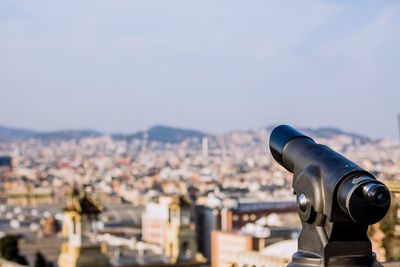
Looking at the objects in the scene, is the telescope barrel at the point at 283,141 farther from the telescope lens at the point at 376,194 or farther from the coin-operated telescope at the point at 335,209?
the telescope lens at the point at 376,194

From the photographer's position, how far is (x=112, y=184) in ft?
511

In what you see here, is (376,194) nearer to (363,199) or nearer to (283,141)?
(363,199)

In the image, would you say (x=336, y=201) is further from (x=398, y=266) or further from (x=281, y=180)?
(x=281, y=180)

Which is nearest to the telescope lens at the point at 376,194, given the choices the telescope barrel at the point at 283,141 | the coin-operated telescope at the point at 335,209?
the coin-operated telescope at the point at 335,209

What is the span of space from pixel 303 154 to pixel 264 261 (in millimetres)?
2683

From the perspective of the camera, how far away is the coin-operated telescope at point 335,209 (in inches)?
160

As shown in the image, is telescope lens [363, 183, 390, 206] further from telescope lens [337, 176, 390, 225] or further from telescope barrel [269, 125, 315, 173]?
telescope barrel [269, 125, 315, 173]

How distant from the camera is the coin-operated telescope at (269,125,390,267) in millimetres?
4070

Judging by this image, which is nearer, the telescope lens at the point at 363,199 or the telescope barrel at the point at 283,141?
the telescope lens at the point at 363,199

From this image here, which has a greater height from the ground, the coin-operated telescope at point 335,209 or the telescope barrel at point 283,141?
the telescope barrel at point 283,141

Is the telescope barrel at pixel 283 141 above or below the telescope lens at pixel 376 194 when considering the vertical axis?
above

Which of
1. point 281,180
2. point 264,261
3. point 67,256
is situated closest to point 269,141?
point 264,261

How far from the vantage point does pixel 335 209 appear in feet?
13.6

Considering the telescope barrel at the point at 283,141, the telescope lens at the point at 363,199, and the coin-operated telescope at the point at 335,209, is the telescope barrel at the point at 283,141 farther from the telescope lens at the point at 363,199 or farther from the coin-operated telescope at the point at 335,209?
the telescope lens at the point at 363,199
